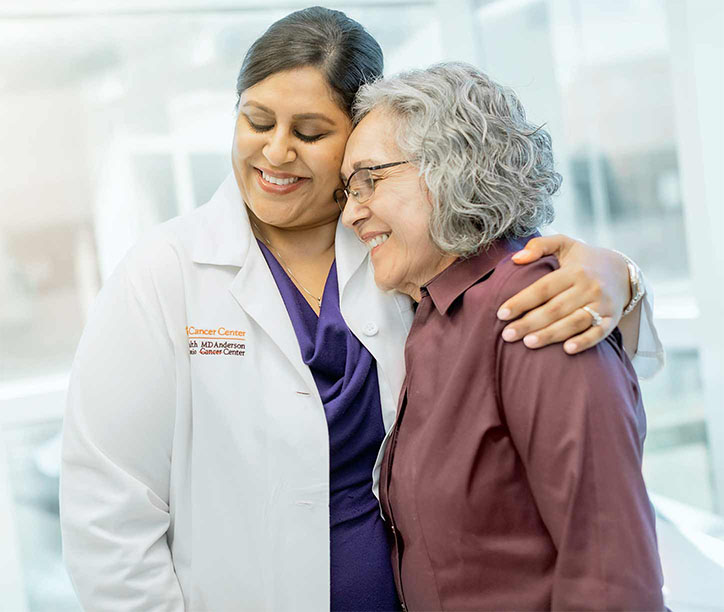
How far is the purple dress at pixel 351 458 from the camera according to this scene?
4.90 ft

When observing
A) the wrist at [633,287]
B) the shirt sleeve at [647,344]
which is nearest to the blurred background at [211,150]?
the shirt sleeve at [647,344]

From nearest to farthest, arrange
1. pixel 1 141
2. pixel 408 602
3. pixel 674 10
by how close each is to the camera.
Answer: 1. pixel 408 602
2. pixel 674 10
3. pixel 1 141

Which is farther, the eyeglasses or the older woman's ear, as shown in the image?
the eyeglasses

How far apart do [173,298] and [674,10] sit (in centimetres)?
201

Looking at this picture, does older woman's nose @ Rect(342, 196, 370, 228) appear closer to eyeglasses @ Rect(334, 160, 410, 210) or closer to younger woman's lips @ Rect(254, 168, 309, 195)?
eyeglasses @ Rect(334, 160, 410, 210)

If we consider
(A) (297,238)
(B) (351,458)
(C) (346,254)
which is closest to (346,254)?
(C) (346,254)

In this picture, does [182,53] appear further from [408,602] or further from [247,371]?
[408,602]

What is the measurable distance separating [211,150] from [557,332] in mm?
2118

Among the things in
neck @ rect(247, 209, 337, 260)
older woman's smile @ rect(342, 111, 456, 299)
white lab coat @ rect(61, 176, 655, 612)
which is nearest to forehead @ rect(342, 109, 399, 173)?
older woman's smile @ rect(342, 111, 456, 299)

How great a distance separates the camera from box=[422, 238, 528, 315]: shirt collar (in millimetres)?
1412

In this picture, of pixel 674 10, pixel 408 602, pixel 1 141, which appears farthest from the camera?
pixel 1 141

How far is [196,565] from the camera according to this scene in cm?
148

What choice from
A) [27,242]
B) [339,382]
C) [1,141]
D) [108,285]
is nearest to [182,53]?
[1,141]

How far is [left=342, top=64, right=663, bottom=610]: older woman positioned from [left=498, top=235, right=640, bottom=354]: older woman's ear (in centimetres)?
2
